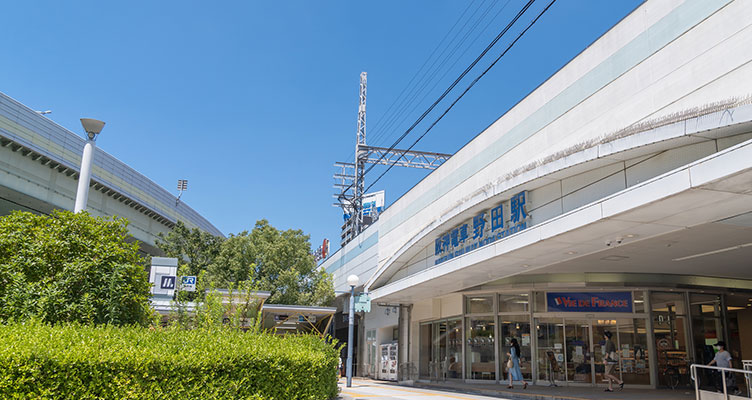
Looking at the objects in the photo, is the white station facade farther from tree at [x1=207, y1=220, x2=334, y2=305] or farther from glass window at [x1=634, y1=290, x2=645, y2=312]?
tree at [x1=207, y1=220, x2=334, y2=305]

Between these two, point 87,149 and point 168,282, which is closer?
point 87,149

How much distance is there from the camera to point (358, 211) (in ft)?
118

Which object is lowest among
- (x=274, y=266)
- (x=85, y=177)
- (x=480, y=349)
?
(x=480, y=349)

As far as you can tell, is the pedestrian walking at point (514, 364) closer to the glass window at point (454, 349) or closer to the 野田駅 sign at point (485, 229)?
the glass window at point (454, 349)

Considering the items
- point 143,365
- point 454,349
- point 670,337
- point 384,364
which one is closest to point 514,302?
point 454,349

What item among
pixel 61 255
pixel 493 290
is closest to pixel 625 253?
pixel 493 290

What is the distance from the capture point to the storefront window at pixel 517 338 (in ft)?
62.0

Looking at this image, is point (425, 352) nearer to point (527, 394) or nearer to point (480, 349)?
point (480, 349)

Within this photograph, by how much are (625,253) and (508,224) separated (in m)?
3.09

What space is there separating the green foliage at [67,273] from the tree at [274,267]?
949 inches

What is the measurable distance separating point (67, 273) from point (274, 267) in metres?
25.6

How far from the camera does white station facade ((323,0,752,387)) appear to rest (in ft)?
→ 31.4

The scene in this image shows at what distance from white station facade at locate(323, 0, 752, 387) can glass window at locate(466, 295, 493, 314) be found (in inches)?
2.2

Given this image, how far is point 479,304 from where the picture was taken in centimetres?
2084
